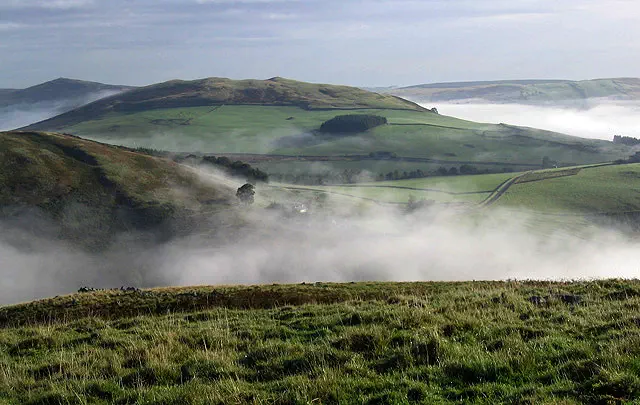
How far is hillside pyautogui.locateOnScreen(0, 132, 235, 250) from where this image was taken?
110 meters

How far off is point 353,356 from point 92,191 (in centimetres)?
11633

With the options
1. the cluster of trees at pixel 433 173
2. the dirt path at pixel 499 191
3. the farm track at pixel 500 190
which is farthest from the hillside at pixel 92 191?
the farm track at pixel 500 190

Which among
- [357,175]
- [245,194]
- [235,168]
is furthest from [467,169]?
[245,194]

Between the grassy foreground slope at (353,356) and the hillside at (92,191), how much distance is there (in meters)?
92.7

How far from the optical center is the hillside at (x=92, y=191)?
110 metres

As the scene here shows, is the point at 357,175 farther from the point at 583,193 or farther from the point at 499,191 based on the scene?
the point at 583,193

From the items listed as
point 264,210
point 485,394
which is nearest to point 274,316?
point 485,394

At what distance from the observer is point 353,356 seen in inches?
564

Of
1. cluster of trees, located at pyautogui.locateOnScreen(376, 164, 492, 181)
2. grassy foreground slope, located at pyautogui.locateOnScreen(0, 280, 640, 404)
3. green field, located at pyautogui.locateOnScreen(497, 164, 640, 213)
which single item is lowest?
green field, located at pyautogui.locateOnScreen(497, 164, 640, 213)

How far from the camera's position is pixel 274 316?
22.5 meters

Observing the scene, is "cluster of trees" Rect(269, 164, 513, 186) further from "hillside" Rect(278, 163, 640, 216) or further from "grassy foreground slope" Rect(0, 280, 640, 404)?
"grassy foreground slope" Rect(0, 280, 640, 404)

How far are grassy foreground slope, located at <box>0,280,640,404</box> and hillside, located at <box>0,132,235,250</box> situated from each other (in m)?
92.7

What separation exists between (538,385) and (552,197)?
15534 cm

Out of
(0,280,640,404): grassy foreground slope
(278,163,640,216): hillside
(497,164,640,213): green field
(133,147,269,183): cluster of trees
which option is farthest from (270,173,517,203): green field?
(0,280,640,404): grassy foreground slope
